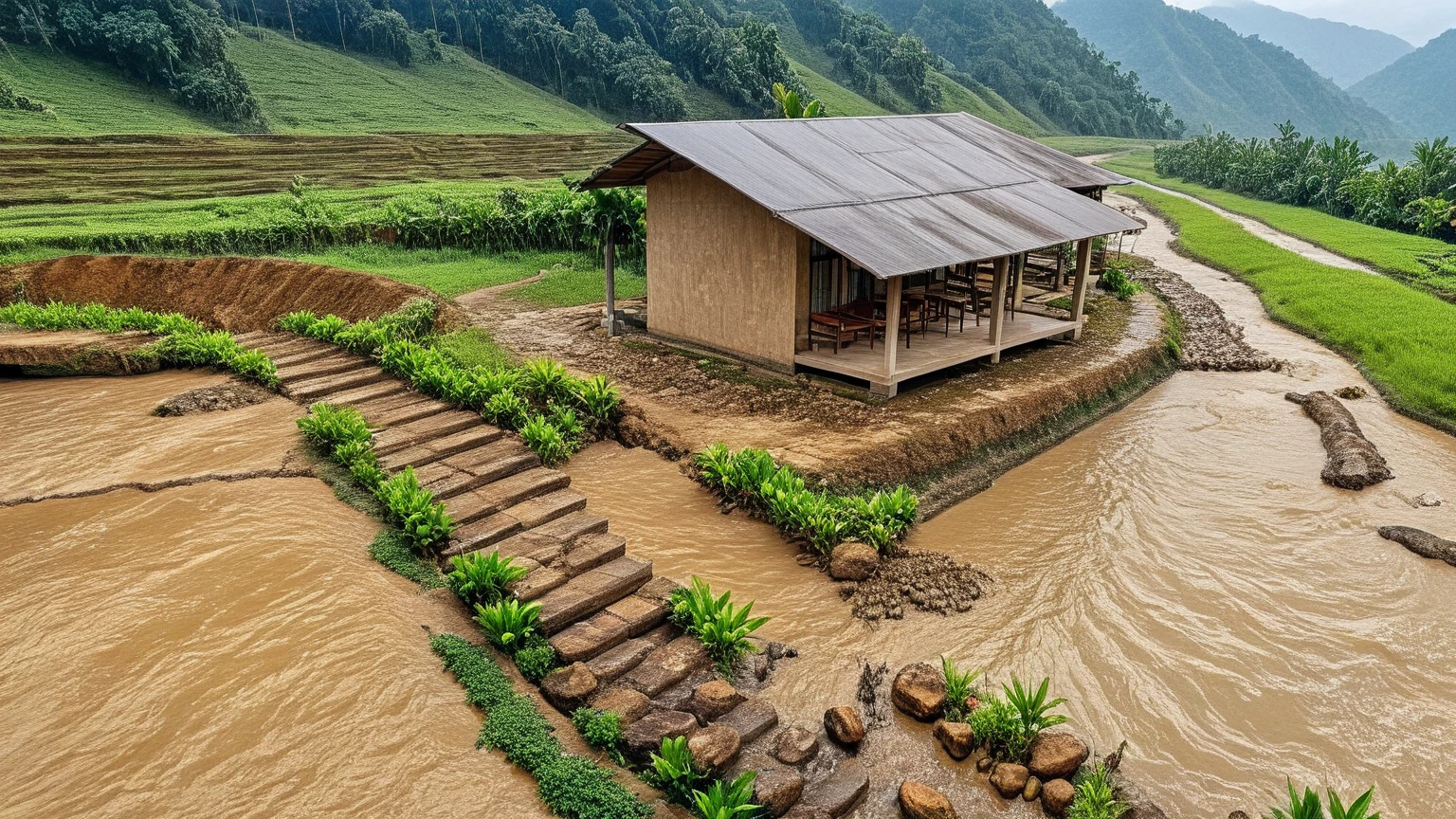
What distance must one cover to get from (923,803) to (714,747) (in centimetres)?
152

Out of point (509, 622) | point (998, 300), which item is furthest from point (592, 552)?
point (998, 300)

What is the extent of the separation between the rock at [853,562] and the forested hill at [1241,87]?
163282mm

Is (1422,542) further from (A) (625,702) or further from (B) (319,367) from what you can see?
(B) (319,367)

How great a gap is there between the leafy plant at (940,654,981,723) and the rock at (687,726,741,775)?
184cm

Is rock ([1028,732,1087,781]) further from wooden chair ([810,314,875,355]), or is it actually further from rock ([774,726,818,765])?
wooden chair ([810,314,875,355])

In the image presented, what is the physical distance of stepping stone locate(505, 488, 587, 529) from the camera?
9445 millimetres

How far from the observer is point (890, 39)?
316 feet

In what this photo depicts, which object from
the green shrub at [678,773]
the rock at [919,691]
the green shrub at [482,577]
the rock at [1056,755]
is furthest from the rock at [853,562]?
the green shrub at [678,773]

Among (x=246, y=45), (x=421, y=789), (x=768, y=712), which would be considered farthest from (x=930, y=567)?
(x=246, y=45)

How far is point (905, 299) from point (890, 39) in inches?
3628

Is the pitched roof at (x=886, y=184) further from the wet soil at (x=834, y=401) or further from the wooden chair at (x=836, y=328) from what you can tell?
the wet soil at (x=834, y=401)

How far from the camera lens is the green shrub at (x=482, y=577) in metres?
8.02

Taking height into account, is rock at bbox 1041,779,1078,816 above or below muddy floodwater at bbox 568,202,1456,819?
above

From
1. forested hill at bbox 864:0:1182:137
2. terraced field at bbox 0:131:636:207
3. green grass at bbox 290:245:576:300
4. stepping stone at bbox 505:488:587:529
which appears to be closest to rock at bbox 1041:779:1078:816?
stepping stone at bbox 505:488:587:529
